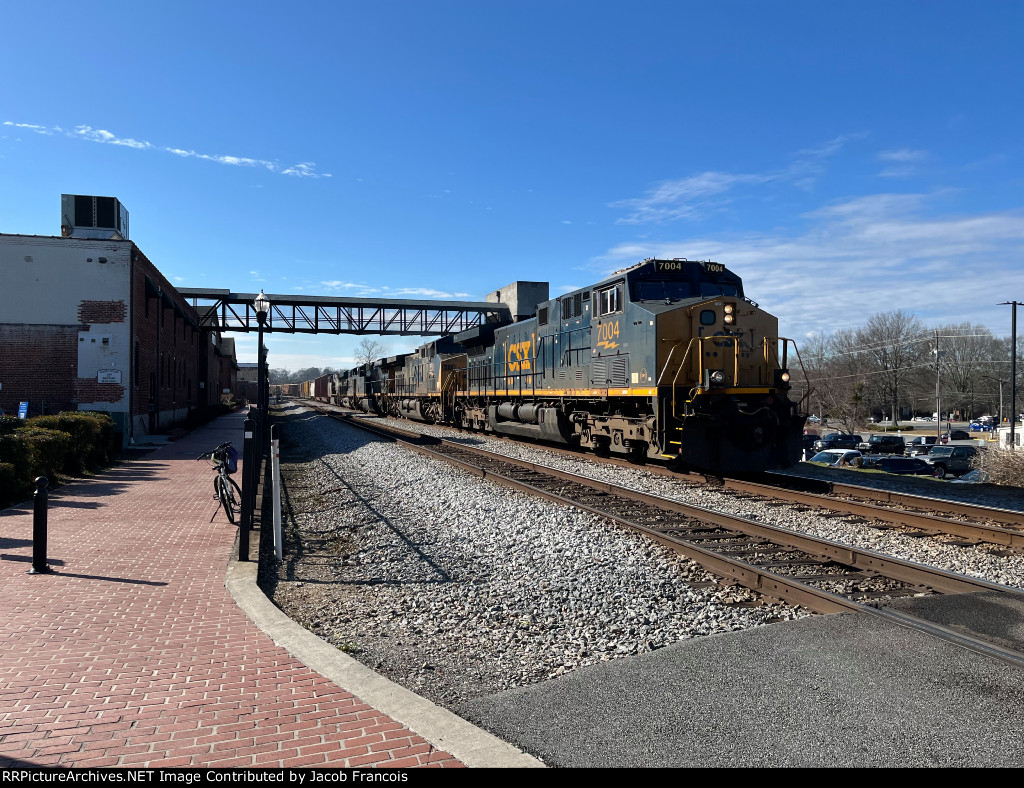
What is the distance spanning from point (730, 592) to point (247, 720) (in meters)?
4.16

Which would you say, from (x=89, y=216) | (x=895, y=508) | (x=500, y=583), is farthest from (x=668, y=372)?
(x=89, y=216)

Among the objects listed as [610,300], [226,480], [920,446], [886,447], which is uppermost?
[610,300]

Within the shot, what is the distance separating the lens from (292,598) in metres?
6.41

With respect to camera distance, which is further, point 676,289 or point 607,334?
point 607,334

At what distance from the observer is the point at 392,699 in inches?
150

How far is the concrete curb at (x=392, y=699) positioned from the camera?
3.22 meters

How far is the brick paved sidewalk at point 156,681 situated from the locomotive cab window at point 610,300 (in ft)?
28.4

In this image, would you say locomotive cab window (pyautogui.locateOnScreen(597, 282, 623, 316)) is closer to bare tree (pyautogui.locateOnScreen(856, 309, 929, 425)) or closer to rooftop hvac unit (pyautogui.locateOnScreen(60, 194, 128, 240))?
Answer: rooftop hvac unit (pyautogui.locateOnScreen(60, 194, 128, 240))

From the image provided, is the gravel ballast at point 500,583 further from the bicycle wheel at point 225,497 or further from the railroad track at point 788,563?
the bicycle wheel at point 225,497

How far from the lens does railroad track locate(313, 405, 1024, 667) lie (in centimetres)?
538

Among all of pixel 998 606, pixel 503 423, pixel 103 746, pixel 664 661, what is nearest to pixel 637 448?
pixel 503 423

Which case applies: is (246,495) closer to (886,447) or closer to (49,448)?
(49,448)

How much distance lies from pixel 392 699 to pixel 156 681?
1.46m
